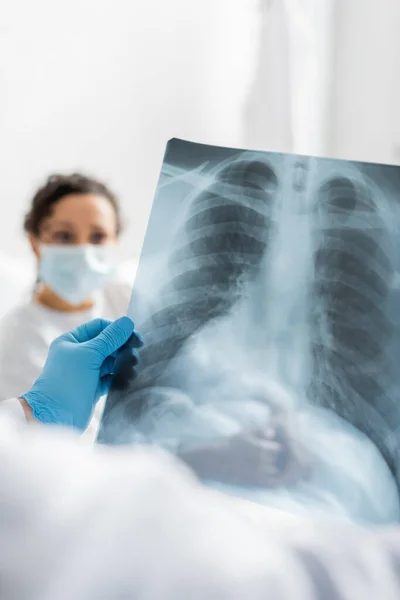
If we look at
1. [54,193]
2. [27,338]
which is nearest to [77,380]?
[27,338]

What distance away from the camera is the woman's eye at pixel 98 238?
129cm

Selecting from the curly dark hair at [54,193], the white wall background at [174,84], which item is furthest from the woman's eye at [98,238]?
the white wall background at [174,84]

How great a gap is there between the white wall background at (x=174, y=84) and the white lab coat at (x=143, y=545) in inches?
54.3

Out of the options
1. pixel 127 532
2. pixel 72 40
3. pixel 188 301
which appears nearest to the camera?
pixel 127 532

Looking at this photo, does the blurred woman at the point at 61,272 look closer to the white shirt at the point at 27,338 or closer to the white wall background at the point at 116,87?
the white shirt at the point at 27,338

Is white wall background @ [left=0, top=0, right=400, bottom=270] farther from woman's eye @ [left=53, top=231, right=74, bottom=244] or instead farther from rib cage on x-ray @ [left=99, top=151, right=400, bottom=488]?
rib cage on x-ray @ [left=99, top=151, right=400, bottom=488]

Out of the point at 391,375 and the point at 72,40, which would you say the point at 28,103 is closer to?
the point at 72,40

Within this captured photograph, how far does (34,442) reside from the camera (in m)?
0.33

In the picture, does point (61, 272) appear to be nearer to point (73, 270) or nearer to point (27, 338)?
point (73, 270)

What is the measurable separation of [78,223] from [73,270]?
142 mm

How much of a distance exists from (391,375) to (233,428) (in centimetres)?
17

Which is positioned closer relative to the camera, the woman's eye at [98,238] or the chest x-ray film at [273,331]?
the chest x-ray film at [273,331]

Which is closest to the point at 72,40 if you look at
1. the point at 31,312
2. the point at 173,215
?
the point at 31,312

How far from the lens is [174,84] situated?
1.99 metres
